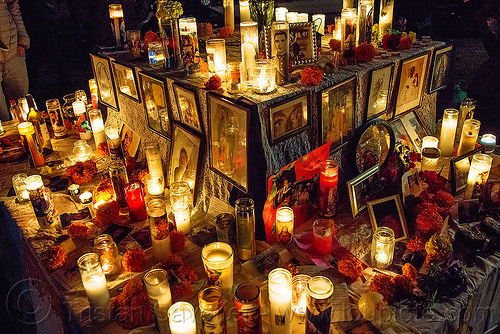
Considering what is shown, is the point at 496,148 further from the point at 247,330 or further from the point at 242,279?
the point at 247,330

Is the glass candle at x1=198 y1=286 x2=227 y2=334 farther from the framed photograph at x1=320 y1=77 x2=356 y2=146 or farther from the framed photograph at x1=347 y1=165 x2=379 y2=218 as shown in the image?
the framed photograph at x1=320 y1=77 x2=356 y2=146

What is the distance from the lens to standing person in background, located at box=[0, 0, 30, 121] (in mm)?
4820

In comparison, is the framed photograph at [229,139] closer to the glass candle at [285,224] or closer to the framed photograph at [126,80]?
the glass candle at [285,224]

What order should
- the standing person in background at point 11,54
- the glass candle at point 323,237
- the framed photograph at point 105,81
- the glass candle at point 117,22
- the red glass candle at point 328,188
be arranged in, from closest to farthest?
the glass candle at point 323,237, the red glass candle at point 328,188, the glass candle at point 117,22, the framed photograph at point 105,81, the standing person in background at point 11,54

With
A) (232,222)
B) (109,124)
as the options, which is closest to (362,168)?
(232,222)

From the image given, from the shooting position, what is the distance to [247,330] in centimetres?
171

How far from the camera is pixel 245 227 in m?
2.25

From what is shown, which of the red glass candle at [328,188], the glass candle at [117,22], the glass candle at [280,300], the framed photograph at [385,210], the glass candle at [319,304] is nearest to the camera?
the glass candle at [319,304]

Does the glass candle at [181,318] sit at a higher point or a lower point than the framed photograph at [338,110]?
lower

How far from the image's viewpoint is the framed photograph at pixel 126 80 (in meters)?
3.41

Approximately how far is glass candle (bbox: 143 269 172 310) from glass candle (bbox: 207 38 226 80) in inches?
61.5

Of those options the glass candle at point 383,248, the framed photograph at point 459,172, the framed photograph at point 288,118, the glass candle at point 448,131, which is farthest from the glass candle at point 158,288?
the glass candle at point 448,131

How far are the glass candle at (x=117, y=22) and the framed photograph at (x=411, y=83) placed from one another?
8.94 feet

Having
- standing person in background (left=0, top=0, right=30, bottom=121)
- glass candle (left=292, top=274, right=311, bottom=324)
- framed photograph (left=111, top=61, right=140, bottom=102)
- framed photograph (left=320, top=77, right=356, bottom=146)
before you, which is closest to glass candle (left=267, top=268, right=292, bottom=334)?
glass candle (left=292, top=274, right=311, bottom=324)
